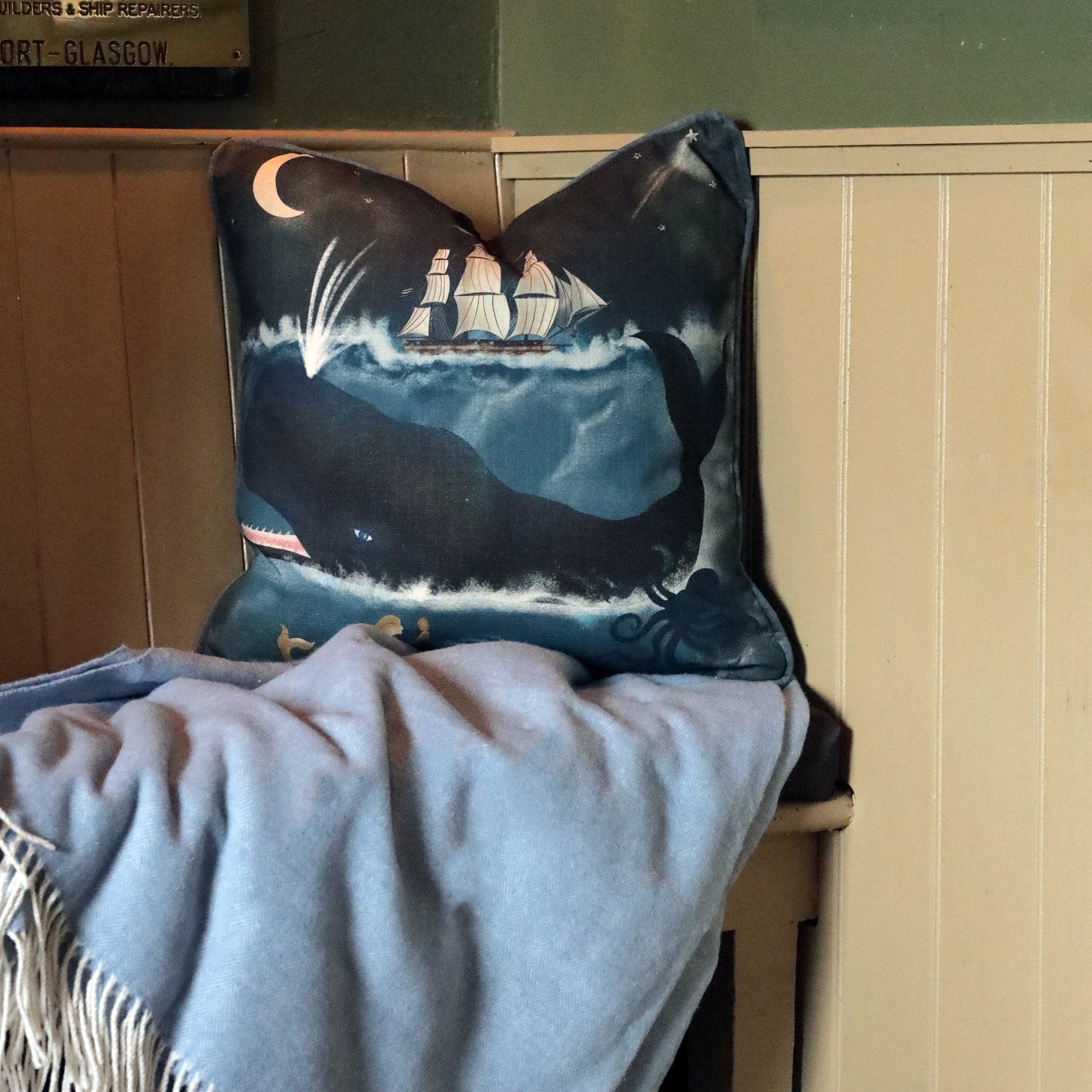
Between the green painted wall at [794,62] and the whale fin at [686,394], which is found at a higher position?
the green painted wall at [794,62]

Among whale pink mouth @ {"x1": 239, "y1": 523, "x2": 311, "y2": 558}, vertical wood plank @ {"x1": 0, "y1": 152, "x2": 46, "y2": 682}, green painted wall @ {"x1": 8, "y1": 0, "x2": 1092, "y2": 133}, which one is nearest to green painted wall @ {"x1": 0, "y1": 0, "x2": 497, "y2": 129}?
green painted wall @ {"x1": 8, "y1": 0, "x2": 1092, "y2": 133}

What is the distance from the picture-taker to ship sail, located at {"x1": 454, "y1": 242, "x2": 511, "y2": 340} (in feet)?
2.84

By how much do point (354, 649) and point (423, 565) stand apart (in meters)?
0.13

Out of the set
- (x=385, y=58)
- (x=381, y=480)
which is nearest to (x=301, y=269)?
(x=381, y=480)

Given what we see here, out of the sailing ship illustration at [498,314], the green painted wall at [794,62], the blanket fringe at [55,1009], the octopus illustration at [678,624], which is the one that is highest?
the green painted wall at [794,62]

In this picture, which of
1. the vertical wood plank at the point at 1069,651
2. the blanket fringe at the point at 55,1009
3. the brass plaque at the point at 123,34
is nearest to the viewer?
the blanket fringe at the point at 55,1009

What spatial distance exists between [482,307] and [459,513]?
0.16 m

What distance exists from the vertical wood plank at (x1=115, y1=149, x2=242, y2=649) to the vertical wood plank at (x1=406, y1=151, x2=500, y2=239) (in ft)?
0.65

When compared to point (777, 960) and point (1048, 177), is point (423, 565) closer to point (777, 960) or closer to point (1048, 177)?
point (777, 960)

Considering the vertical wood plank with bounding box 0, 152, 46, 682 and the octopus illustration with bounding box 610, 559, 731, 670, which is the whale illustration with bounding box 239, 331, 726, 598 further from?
the vertical wood plank with bounding box 0, 152, 46, 682

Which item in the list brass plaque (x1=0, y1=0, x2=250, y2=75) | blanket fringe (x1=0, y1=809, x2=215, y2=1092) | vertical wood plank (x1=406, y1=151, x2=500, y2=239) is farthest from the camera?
vertical wood plank (x1=406, y1=151, x2=500, y2=239)

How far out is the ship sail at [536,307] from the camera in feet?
2.84

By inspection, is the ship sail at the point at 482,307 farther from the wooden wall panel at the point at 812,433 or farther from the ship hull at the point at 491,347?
the wooden wall panel at the point at 812,433

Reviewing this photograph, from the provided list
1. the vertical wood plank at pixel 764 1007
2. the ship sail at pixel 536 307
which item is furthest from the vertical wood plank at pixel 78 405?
the vertical wood plank at pixel 764 1007
